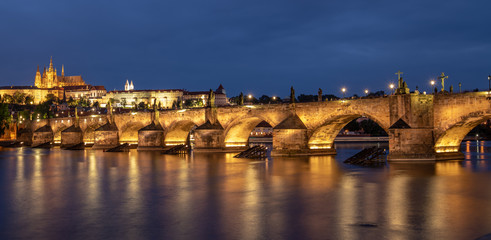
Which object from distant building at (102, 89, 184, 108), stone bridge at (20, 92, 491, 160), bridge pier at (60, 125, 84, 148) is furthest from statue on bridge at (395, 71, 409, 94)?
distant building at (102, 89, 184, 108)

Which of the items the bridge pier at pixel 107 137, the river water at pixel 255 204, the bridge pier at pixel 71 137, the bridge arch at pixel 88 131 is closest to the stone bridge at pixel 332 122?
the bridge pier at pixel 107 137

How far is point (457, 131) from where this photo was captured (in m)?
31.9

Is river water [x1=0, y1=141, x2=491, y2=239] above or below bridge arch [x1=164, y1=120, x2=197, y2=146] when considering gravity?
below

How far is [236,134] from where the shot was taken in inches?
1989

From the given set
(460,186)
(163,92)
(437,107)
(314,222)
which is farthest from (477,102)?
(163,92)

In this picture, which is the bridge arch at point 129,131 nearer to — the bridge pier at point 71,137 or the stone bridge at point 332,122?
the stone bridge at point 332,122

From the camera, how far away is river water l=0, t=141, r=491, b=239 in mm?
12773

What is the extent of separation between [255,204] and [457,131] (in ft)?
67.2

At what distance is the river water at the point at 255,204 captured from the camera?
503 inches

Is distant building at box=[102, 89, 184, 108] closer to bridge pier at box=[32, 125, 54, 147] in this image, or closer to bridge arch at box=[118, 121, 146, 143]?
bridge pier at box=[32, 125, 54, 147]

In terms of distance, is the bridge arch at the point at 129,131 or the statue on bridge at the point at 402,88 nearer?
the statue on bridge at the point at 402,88

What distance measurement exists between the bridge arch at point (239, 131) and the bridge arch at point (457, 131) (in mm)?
18296

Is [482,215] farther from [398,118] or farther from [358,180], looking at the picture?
[398,118]

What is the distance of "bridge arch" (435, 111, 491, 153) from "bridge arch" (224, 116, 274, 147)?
18.3m
